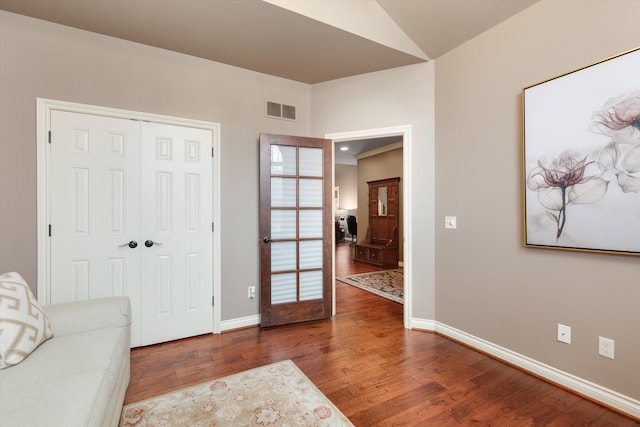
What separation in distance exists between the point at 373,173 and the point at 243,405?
619cm

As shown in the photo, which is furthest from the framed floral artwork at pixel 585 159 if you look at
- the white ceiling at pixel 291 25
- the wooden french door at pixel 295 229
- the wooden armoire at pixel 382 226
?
the wooden armoire at pixel 382 226

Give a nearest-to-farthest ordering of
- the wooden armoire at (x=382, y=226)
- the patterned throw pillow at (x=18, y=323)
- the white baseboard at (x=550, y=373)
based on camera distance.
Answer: the patterned throw pillow at (x=18, y=323), the white baseboard at (x=550, y=373), the wooden armoire at (x=382, y=226)

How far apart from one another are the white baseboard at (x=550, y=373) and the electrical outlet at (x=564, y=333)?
0.75 feet

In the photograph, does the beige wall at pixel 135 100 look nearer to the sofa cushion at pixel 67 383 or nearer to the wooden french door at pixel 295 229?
the wooden french door at pixel 295 229

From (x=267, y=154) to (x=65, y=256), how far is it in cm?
197

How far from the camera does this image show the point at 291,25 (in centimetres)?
236

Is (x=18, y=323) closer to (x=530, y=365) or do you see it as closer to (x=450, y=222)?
(x=450, y=222)

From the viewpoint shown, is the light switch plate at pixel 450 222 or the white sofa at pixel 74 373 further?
the light switch plate at pixel 450 222

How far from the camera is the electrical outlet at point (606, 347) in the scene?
71.9 inches

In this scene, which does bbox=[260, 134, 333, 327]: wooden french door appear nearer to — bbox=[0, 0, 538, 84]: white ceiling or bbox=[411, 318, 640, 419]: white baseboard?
bbox=[0, 0, 538, 84]: white ceiling

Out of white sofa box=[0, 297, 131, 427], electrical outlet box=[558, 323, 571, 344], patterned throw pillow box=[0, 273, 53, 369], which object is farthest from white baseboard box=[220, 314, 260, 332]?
electrical outlet box=[558, 323, 571, 344]

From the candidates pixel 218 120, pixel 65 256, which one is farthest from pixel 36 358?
pixel 218 120

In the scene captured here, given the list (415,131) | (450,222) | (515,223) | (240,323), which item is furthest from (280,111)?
(515,223)

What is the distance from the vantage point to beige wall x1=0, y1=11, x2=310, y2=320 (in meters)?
2.22
